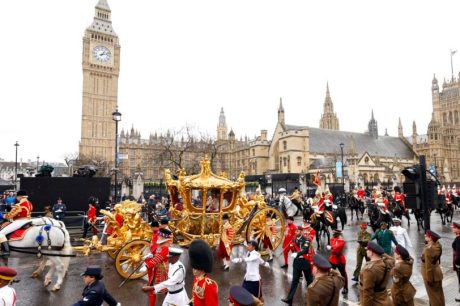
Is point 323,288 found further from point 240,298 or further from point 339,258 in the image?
point 339,258

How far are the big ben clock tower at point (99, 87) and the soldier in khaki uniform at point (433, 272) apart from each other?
260 feet

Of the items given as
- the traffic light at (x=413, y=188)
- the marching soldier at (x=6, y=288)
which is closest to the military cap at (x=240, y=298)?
the marching soldier at (x=6, y=288)

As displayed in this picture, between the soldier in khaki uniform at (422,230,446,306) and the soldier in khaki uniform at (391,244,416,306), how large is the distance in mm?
1092

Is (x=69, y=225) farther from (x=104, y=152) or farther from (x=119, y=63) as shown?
(x=119, y=63)

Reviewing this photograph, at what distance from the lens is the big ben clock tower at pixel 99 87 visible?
8006 centimetres

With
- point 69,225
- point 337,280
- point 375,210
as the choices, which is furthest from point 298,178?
point 337,280

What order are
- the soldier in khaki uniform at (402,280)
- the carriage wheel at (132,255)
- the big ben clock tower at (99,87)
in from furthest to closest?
the big ben clock tower at (99,87) < the carriage wheel at (132,255) < the soldier in khaki uniform at (402,280)

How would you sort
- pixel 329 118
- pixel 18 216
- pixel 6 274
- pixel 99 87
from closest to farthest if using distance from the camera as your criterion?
1. pixel 6 274
2. pixel 18 216
3. pixel 99 87
4. pixel 329 118

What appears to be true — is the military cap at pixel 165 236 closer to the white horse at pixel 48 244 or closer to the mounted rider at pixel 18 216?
the white horse at pixel 48 244

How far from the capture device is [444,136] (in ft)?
274

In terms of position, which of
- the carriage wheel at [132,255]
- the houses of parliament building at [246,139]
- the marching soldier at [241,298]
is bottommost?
the carriage wheel at [132,255]

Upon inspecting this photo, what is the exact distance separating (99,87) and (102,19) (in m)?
19.1

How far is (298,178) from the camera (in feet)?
A: 114

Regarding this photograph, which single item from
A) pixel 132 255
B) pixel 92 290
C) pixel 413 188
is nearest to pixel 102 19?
pixel 132 255
